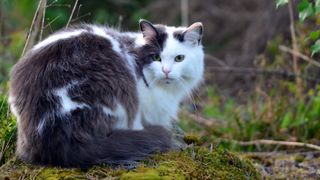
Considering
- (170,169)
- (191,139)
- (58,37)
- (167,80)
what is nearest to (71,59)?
(58,37)

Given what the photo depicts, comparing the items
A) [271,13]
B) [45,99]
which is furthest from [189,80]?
[271,13]

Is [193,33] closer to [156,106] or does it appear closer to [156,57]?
[156,57]

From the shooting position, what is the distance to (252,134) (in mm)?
5762

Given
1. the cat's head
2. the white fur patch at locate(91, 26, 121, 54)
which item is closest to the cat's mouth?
the cat's head

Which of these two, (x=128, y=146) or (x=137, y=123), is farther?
(x=137, y=123)

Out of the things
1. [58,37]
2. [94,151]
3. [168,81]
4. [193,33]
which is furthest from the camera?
[193,33]

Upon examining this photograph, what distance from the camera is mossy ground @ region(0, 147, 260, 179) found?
133 inches

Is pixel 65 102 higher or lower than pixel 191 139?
lower

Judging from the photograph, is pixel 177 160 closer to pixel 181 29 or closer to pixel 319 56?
pixel 181 29

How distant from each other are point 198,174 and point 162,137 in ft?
1.25

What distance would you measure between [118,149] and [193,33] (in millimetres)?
1126

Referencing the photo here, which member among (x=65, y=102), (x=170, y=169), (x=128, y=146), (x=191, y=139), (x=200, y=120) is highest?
(x=200, y=120)

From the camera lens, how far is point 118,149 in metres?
3.47

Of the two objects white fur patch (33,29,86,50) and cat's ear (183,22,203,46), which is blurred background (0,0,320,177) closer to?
white fur patch (33,29,86,50)
